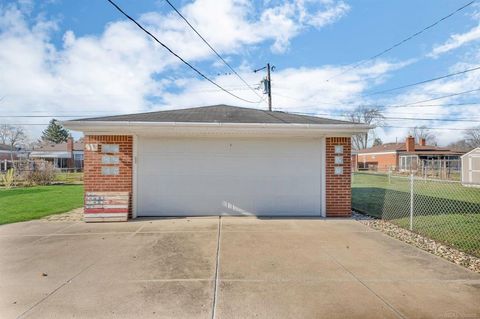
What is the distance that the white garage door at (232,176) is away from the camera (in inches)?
313

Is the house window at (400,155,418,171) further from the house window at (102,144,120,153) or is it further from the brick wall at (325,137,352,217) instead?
the house window at (102,144,120,153)

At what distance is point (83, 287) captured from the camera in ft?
11.5

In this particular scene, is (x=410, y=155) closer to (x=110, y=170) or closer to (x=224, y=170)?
(x=224, y=170)

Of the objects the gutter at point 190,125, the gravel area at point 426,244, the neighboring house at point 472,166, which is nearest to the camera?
the gravel area at point 426,244

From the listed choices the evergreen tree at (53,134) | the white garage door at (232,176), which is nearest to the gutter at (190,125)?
the white garage door at (232,176)

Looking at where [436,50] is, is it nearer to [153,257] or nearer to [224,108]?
[224,108]

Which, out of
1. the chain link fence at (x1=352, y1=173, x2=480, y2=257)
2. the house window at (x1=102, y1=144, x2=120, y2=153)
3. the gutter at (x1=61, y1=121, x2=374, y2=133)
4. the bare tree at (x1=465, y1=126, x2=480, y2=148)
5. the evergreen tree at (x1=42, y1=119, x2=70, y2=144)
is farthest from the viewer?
the evergreen tree at (x1=42, y1=119, x2=70, y2=144)

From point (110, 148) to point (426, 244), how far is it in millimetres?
7572

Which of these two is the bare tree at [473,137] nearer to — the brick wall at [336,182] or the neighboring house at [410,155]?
the neighboring house at [410,155]

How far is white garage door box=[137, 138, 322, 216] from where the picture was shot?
7.94 metres

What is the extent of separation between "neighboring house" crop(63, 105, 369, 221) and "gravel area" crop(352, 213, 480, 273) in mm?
1007

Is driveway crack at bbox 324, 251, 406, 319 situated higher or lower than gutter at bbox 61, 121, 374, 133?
lower

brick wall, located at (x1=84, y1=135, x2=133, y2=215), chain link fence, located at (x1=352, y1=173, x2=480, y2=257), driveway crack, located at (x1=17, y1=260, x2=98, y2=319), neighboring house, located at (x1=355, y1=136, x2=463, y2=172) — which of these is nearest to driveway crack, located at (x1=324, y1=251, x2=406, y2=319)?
chain link fence, located at (x1=352, y1=173, x2=480, y2=257)

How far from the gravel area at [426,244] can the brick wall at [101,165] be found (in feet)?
20.8
